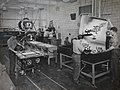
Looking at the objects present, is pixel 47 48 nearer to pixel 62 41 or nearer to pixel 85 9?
pixel 62 41

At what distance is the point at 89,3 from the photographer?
2.29m

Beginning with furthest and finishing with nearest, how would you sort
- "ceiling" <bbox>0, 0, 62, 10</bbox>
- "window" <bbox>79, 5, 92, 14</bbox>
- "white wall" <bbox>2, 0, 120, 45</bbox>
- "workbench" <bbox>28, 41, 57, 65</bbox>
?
"window" <bbox>79, 5, 92, 14</bbox> < "workbench" <bbox>28, 41, 57, 65</bbox> < "white wall" <bbox>2, 0, 120, 45</bbox> < "ceiling" <bbox>0, 0, 62, 10</bbox>

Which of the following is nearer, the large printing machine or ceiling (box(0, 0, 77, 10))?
ceiling (box(0, 0, 77, 10))

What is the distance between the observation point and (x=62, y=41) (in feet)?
7.65

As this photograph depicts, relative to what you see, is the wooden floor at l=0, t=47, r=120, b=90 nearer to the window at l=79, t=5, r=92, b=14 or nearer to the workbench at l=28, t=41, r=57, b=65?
the workbench at l=28, t=41, r=57, b=65

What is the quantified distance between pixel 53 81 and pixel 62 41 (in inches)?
28.5

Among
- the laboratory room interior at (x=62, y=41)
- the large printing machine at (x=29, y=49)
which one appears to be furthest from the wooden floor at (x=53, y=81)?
the large printing machine at (x=29, y=49)

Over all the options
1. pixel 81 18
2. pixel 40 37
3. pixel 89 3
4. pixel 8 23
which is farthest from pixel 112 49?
pixel 8 23

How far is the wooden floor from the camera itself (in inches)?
70.2

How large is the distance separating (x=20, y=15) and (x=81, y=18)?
0.91 m

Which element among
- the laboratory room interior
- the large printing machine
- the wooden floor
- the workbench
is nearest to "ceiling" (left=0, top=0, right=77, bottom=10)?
the laboratory room interior

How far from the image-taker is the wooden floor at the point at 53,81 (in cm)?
178

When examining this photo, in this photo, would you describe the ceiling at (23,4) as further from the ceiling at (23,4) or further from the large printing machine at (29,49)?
the large printing machine at (29,49)

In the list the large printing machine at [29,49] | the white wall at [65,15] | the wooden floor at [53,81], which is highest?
the white wall at [65,15]
